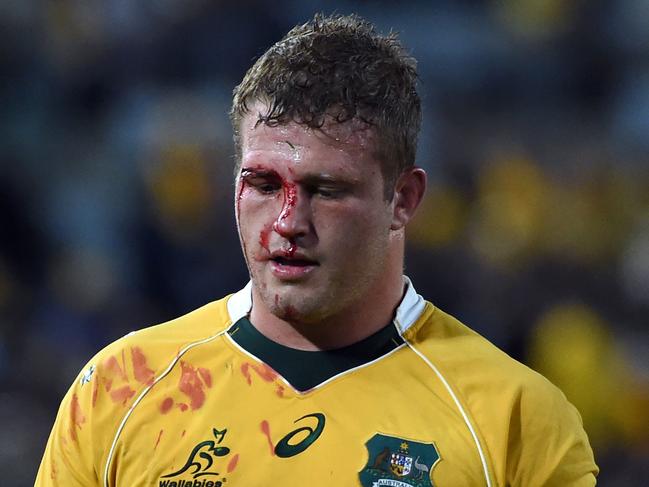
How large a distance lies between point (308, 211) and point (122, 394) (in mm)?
627

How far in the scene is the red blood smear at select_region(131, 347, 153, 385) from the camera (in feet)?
8.16

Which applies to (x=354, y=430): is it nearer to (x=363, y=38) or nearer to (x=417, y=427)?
(x=417, y=427)

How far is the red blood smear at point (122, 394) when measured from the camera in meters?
2.45

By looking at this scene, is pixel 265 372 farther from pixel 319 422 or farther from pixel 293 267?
pixel 293 267

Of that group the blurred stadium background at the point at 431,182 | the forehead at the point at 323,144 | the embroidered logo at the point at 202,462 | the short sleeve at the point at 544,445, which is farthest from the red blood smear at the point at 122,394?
the blurred stadium background at the point at 431,182

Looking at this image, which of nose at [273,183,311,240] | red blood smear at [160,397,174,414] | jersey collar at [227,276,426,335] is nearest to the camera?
nose at [273,183,311,240]

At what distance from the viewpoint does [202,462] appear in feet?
7.63

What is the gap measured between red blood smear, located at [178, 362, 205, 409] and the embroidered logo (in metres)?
0.10

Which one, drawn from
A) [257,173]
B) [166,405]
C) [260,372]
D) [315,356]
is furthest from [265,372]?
[257,173]

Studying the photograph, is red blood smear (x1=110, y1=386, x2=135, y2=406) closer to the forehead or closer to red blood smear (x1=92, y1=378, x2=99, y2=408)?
red blood smear (x1=92, y1=378, x2=99, y2=408)

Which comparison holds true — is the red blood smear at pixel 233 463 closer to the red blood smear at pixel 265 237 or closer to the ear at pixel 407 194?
the red blood smear at pixel 265 237

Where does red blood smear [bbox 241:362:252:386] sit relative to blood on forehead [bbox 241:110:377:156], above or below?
below

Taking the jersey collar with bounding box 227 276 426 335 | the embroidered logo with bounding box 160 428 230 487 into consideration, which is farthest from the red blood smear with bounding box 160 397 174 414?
the jersey collar with bounding box 227 276 426 335

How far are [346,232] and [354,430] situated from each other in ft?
1.44
